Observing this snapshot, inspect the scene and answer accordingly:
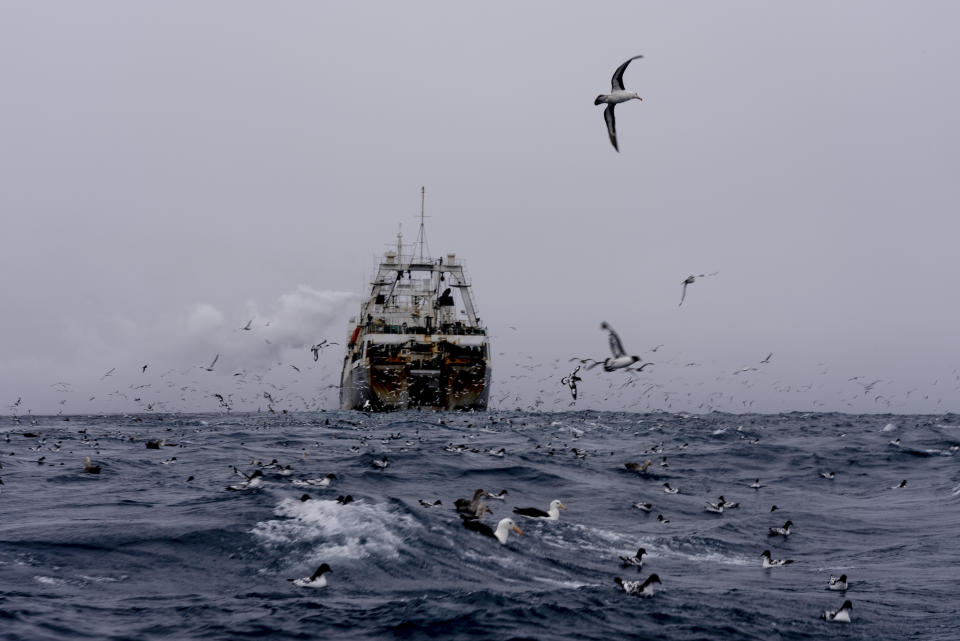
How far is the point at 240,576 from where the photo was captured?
582 inches

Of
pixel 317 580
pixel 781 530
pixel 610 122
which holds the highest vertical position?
pixel 610 122

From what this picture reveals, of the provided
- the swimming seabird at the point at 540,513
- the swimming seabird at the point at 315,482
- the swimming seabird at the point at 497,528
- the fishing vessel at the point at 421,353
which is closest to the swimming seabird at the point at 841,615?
the swimming seabird at the point at 497,528

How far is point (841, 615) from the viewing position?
13.7m

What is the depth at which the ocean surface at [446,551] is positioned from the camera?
41.1 ft

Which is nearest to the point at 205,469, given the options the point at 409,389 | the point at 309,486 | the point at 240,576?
the point at 309,486

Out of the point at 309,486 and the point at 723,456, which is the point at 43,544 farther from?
the point at 723,456

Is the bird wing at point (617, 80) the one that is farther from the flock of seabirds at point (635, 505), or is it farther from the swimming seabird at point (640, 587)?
the swimming seabird at point (640, 587)

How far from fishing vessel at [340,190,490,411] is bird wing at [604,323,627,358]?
60067 millimetres

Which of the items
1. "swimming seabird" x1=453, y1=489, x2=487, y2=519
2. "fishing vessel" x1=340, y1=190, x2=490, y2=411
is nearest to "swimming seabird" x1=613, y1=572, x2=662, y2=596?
"swimming seabird" x1=453, y1=489, x2=487, y2=519

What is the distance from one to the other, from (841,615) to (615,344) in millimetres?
6150

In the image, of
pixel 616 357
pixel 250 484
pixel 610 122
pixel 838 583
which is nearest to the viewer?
pixel 610 122

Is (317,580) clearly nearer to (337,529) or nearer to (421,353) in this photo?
(337,529)

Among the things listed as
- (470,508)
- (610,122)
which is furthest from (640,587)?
(610,122)

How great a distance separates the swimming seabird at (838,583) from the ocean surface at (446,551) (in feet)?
0.76
